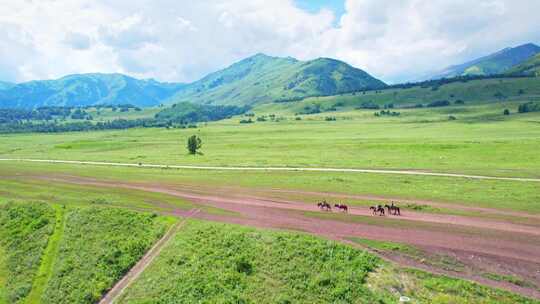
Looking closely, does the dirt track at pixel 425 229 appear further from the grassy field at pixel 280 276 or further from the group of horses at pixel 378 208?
the grassy field at pixel 280 276

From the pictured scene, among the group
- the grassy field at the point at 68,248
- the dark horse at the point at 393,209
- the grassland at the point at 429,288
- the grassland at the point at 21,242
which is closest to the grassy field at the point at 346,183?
the dark horse at the point at 393,209

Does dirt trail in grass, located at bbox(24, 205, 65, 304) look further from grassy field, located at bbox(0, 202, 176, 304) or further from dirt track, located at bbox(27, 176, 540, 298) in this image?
dirt track, located at bbox(27, 176, 540, 298)

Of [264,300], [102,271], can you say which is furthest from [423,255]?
[102,271]

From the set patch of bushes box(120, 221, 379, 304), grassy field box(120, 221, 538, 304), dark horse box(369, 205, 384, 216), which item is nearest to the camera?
grassy field box(120, 221, 538, 304)

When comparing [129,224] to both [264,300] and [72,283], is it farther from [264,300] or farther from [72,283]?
[264,300]

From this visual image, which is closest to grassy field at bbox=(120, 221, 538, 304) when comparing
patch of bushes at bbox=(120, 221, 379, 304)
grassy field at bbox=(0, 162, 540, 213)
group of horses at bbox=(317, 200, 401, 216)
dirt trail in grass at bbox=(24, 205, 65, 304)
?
patch of bushes at bbox=(120, 221, 379, 304)
